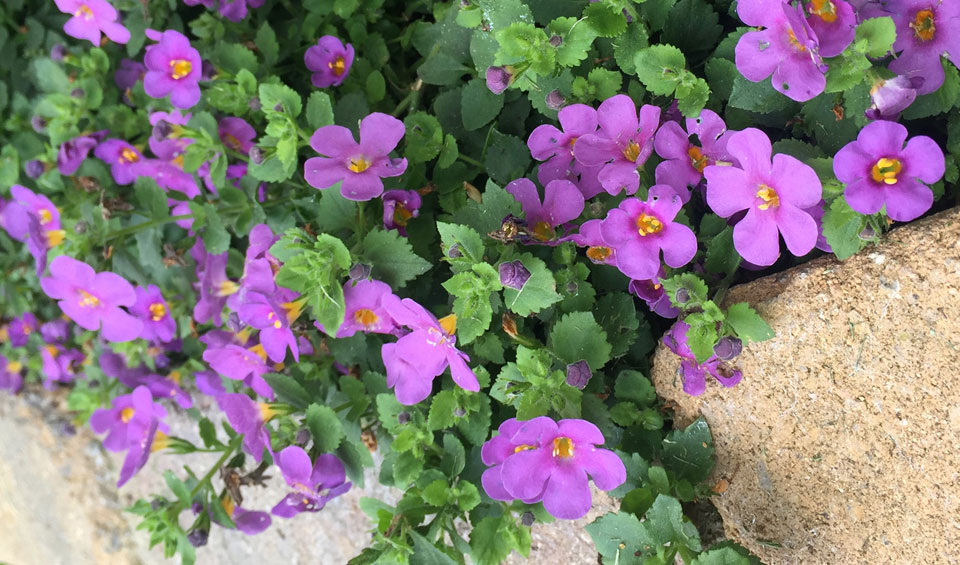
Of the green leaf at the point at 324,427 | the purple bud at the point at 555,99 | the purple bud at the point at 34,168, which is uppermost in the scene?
the purple bud at the point at 555,99

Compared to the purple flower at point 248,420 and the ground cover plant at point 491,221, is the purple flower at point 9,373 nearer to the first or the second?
the ground cover plant at point 491,221

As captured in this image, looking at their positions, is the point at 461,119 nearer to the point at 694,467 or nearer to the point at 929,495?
the point at 694,467

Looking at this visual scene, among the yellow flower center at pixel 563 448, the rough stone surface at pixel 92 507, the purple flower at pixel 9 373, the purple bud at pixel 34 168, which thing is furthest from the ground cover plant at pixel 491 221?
the purple flower at pixel 9 373

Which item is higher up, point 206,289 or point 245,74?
point 245,74

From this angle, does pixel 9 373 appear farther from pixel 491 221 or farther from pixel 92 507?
A: pixel 491 221

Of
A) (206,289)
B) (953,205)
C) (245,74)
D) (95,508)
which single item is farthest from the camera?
(95,508)

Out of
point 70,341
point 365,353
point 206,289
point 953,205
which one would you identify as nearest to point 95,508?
point 70,341

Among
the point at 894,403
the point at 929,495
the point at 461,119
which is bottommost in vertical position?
the point at 929,495
